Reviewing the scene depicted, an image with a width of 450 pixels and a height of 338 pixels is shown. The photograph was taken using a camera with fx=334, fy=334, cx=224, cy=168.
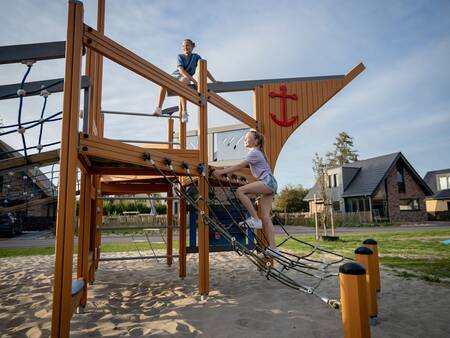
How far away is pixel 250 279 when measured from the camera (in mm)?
5297

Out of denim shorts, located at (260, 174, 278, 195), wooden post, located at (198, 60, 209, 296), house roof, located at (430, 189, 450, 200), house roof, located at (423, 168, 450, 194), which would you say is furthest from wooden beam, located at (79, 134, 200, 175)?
house roof, located at (423, 168, 450, 194)

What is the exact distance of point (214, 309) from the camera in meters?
3.64

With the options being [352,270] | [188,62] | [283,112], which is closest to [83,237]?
[352,270]

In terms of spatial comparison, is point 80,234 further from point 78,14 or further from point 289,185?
point 289,185

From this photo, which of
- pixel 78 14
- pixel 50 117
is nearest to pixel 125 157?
pixel 50 117

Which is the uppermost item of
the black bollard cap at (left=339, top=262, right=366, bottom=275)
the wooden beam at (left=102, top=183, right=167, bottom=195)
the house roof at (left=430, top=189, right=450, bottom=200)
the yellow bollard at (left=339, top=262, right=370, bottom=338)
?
the house roof at (left=430, top=189, right=450, bottom=200)

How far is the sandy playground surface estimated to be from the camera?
2.97 m

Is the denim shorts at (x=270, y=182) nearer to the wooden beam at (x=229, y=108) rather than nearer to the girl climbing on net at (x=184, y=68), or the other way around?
the wooden beam at (x=229, y=108)

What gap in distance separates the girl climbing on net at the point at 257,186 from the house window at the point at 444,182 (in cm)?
3975

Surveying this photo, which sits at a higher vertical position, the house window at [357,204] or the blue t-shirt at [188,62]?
the blue t-shirt at [188,62]

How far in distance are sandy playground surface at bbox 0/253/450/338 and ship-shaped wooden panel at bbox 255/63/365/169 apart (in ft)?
7.10

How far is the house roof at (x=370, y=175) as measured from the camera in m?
25.5

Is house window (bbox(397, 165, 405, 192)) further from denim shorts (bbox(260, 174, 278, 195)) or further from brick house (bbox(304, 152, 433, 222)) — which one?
denim shorts (bbox(260, 174, 278, 195))

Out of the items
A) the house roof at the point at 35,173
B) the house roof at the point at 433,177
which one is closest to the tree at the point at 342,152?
the house roof at the point at 433,177
